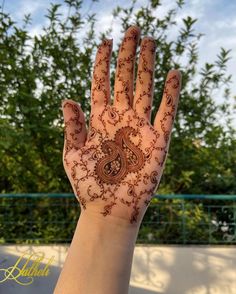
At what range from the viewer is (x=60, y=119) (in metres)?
4.78

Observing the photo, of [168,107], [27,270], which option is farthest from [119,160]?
[27,270]

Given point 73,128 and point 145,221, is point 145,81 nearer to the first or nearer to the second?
point 73,128

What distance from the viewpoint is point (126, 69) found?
46.4 inches

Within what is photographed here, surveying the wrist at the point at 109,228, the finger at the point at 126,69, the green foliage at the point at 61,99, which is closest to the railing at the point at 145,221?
the green foliage at the point at 61,99

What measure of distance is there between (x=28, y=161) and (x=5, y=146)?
57 cm

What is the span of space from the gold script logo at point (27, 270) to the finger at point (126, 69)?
11.3ft

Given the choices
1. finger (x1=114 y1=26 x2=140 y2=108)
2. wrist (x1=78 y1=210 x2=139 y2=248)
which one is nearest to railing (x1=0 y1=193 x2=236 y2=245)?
finger (x1=114 y1=26 x2=140 y2=108)

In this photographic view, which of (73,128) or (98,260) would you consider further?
(73,128)

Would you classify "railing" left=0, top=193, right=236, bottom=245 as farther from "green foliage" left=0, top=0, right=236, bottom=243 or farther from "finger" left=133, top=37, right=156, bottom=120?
"finger" left=133, top=37, right=156, bottom=120

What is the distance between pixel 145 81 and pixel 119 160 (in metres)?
0.20

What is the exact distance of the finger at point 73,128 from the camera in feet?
3.74

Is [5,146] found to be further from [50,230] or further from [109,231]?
[109,231]

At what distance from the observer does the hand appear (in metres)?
1.10

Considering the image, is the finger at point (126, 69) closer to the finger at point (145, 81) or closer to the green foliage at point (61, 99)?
the finger at point (145, 81)
